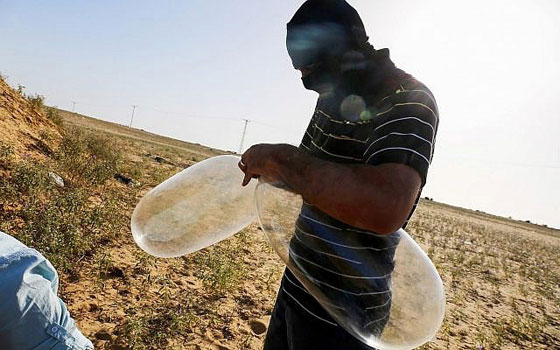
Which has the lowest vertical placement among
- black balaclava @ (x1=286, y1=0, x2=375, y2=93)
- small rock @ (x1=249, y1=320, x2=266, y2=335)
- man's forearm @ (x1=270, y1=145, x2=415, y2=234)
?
small rock @ (x1=249, y1=320, x2=266, y2=335)

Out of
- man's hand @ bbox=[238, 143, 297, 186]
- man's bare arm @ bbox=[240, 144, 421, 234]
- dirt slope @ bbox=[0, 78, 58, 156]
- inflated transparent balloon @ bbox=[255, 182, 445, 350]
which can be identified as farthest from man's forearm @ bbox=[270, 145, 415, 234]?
dirt slope @ bbox=[0, 78, 58, 156]

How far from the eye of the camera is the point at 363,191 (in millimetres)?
885

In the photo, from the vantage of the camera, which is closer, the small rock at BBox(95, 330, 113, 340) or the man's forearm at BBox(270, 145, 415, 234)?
the man's forearm at BBox(270, 145, 415, 234)

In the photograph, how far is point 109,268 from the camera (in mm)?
3883

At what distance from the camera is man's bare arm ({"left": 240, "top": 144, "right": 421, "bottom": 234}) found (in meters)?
0.88

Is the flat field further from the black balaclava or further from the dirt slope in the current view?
the black balaclava

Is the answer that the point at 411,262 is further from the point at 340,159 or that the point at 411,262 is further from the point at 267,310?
the point at 267,310

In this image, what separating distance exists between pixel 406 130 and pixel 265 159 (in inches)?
15.8

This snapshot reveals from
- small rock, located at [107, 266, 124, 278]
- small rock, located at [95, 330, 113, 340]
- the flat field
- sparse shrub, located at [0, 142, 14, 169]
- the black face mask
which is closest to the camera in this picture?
the black face mask

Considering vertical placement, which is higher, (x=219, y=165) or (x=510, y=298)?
(x=219, y=165)

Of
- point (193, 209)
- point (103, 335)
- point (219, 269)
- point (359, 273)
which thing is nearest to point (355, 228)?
point (359, 273)

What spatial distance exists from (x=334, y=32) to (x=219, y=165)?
36.8 inches

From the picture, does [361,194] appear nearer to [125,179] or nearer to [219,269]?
[219,269]

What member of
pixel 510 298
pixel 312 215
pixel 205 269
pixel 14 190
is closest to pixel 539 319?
pixel 510 298
